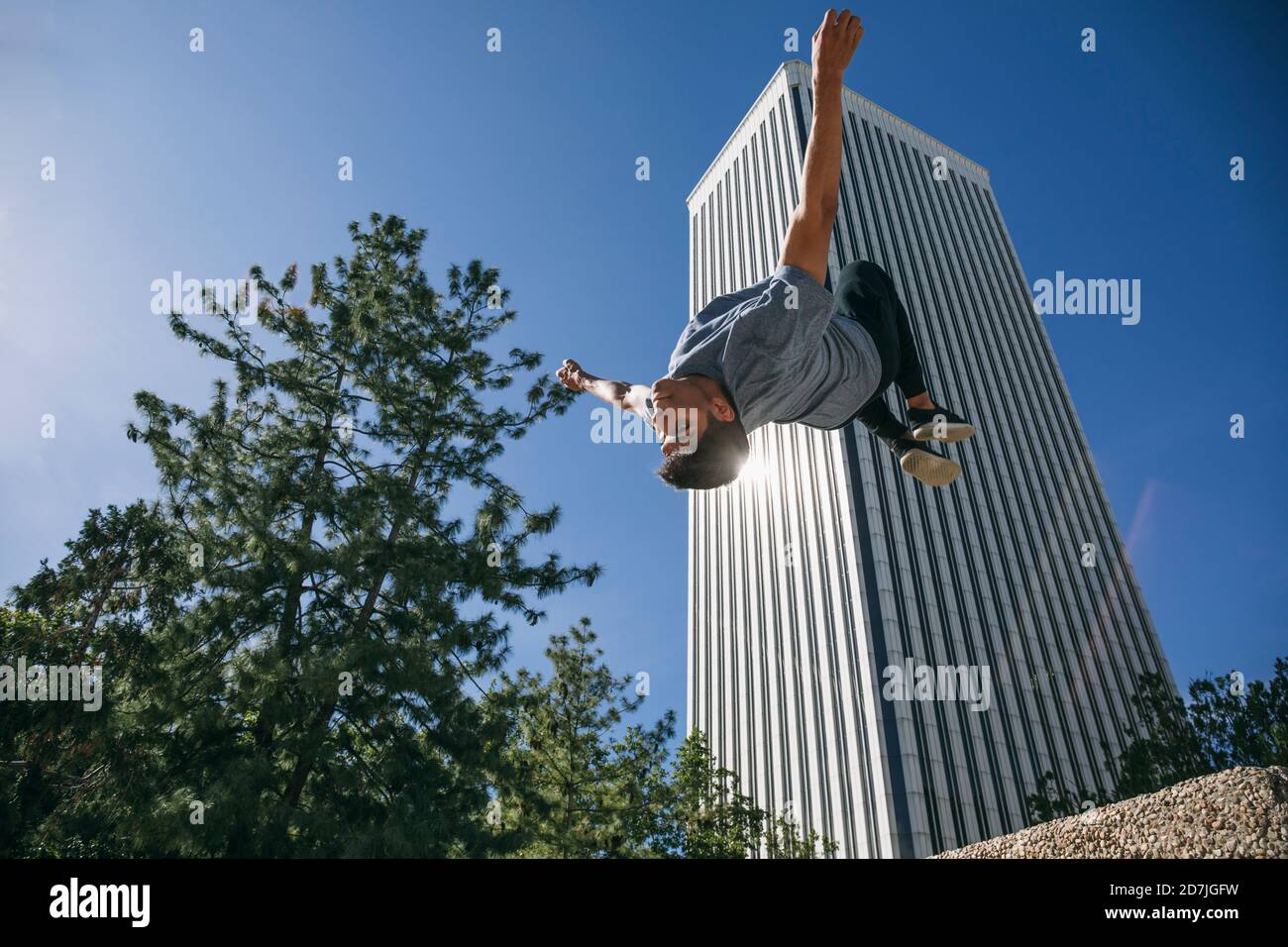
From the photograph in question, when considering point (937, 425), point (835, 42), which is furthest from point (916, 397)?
point (835, 42)

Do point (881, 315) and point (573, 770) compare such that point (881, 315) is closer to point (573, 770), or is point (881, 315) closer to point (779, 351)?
point (779, 351)

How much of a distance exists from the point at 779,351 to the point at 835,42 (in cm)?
138

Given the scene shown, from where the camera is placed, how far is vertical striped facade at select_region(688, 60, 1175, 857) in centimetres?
3538

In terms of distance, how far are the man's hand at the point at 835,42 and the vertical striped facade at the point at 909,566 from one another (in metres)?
35.1

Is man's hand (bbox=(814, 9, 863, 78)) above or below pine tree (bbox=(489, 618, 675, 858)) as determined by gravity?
above

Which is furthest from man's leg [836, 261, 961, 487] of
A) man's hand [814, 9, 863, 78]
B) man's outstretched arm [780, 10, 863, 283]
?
man's hand [814, 9, 863, 78]

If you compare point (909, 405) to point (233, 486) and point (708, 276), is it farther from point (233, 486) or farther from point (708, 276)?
point (708, 276)

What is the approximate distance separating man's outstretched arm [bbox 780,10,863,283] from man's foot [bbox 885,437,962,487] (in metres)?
2.30

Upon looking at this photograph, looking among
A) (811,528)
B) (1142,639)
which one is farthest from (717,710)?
(1142,639)

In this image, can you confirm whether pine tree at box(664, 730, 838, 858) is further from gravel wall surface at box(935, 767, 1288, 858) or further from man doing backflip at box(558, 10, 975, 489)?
man doing backflip at box(558, 10, 975, 489)

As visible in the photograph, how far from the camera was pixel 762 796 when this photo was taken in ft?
133

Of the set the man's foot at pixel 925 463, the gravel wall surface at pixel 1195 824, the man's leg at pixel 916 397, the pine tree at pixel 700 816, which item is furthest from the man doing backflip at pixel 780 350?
the pine tree at pixel 700 816

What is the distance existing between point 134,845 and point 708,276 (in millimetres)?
55995

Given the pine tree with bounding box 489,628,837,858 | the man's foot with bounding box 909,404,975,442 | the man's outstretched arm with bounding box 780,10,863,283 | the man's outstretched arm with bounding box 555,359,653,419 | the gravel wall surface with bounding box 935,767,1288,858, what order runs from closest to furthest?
the man's outstretched arm with bounding box 780,10,863,283
the man's outstretched arm with bounding box 555,359,653,419
the man's foot with bounding box 909,404,975,442
the gravel wall surface with bounding box 935,767,1288,858
the pine tree with bounding box 489,628,837,858
